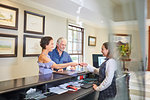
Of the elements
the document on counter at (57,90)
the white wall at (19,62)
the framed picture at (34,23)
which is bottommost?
the document on counter at (57,90)

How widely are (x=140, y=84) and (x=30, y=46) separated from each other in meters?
2.69

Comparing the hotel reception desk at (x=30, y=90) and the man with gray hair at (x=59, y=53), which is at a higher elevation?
the man with gray hair at (x=59, y=53)

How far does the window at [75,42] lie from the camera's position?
397cm

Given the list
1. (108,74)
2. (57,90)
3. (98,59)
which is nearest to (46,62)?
(57,90)

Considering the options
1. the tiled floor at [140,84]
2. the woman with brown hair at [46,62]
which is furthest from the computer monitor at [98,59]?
the tiled floor at [140,84]

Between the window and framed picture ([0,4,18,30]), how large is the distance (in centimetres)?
173

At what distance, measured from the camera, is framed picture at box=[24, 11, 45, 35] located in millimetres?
2631

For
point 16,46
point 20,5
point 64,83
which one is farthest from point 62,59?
point 20,5

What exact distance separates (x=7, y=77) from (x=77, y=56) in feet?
7.50

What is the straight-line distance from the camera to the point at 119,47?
0.27m

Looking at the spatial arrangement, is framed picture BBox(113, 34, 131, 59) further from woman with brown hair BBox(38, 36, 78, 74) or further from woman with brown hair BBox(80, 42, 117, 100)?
woman with brown hair BBox(38, 36, 78, 74)

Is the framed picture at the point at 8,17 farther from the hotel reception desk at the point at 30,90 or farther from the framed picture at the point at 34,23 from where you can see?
the hotel reception desk at the point at 30,90

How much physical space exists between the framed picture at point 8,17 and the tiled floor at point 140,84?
2.40 metres

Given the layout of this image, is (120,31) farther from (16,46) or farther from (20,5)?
(20,5)
